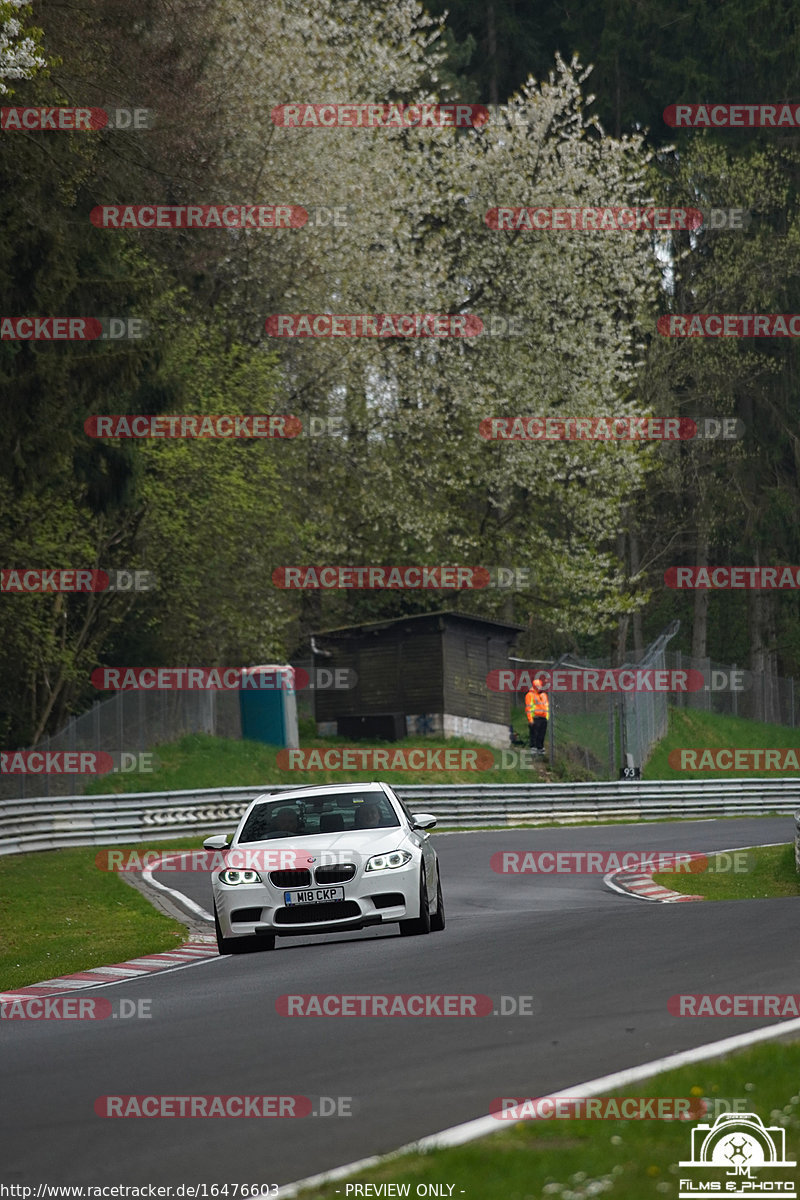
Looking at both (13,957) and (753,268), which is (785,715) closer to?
(753,268)

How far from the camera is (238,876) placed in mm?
15453

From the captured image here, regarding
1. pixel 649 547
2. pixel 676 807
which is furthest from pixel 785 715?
pixel 676 807

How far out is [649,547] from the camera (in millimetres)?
61156

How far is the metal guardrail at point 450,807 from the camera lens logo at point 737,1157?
70.2 feet

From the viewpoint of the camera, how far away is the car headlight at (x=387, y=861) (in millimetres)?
15328

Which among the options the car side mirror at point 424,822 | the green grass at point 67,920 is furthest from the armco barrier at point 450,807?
the car side mirror at point 424,822

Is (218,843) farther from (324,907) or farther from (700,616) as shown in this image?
(700,616)

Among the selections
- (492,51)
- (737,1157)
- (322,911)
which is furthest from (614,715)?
(737,1157)

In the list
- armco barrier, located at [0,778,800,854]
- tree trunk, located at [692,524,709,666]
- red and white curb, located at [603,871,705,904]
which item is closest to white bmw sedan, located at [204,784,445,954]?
red and white curb, located at [603,871,705,904]

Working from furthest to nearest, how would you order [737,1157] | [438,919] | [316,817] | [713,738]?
[713,738]
[438,919]
[316,817]
[737,1157]

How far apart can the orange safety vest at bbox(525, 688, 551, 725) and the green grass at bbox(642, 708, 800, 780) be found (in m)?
3.99

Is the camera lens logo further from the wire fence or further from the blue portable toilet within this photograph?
the blue portable toilet

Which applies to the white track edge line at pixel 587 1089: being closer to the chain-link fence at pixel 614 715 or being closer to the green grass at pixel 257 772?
the green grass at pixel 257 772

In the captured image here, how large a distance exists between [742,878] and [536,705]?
1750 cm
